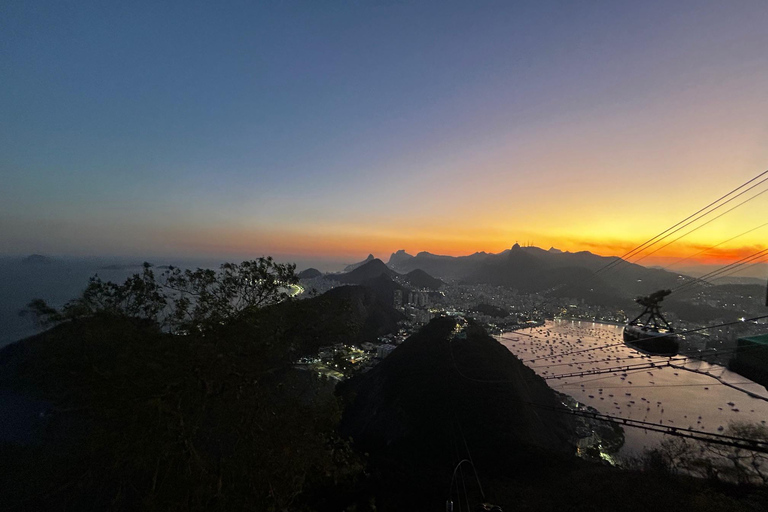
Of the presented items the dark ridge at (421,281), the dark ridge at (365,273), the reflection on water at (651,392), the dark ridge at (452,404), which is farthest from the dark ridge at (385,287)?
the dark ridge at (452,404)

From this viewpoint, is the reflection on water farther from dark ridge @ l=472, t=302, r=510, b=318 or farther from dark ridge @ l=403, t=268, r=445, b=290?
dark ridge @ l=403, t=268, r=445, b=290

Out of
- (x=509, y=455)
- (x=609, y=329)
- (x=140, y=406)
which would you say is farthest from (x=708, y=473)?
(x=609, y=329)

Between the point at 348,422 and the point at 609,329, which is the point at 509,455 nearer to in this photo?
the point at 348,422

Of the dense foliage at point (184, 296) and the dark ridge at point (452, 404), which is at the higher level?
the dense foliage at point (184, 296)

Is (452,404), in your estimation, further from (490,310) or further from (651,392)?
(490,310)

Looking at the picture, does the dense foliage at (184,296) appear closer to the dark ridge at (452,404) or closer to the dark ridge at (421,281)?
the dark ridge at (452,404)

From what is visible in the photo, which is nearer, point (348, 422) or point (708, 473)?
point (708, 473)

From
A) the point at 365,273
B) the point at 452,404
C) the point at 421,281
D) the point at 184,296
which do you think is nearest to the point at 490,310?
the point at 421,281

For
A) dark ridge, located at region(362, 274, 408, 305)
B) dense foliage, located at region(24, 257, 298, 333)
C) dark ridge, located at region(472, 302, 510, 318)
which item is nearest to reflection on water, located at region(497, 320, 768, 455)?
dark ridge, located at region(472, 302, 510, 318)
